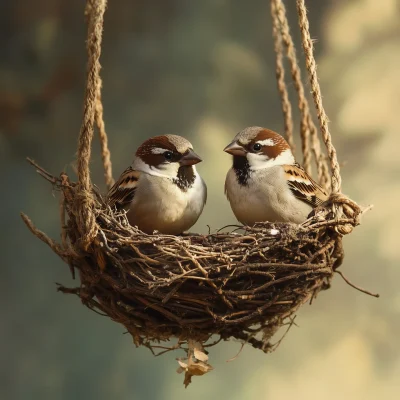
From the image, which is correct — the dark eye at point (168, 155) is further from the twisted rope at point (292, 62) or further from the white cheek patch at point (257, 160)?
the twisted rope at point (292, 62)

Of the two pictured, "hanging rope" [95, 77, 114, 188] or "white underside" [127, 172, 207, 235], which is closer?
"white underside" [127, 172, 207, 235]

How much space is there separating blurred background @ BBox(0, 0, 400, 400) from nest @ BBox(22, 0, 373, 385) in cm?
84

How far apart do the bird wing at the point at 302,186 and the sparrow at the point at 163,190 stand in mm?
237

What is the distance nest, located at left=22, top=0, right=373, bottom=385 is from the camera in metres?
1.50

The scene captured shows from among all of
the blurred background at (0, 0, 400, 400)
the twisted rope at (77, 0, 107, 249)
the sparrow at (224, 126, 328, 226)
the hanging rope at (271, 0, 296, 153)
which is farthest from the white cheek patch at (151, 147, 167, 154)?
the blurred background at (0, 0, 400, 400)

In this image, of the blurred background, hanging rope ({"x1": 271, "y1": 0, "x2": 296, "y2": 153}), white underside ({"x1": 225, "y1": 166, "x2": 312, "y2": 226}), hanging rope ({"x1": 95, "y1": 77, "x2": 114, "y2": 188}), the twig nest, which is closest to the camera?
the twig nest

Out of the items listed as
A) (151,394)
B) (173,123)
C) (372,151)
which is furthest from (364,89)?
(151,394)

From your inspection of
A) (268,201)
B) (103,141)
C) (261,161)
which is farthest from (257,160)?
(103,141)

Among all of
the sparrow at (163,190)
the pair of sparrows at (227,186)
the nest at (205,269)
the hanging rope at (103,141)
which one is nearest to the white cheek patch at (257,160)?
the pair of sparrows at (227,186)

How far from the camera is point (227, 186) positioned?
1.82 meters

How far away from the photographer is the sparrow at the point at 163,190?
1.75 m

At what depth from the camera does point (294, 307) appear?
1571 millimetres

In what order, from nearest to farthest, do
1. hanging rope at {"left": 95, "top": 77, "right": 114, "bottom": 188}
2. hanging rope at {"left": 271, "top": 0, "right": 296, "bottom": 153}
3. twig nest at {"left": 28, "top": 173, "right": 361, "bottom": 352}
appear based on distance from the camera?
twig nest at {"left": 28, "top": 173, "right": 361, "bottom": 352}
hanging rope at {"left": 95, "top": 77, "right": 114, "bottom": 188}
hanging rope at {"left": 271, "top": 0, "right": 296, "bottom": 153}

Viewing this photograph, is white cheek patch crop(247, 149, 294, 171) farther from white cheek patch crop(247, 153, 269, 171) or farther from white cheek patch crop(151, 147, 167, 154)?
white cheek patch crop(151, 147, 167, 154)
